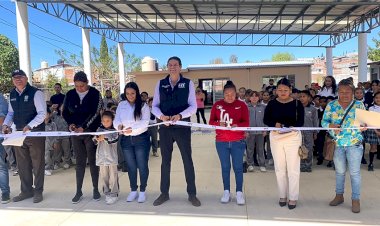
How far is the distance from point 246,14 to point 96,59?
20856 millimetres

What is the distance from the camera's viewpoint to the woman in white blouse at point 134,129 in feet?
15.3

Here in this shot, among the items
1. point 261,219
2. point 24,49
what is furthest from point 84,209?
point 24,49

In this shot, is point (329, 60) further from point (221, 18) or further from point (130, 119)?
point (130, 119)

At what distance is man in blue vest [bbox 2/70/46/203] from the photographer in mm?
4809

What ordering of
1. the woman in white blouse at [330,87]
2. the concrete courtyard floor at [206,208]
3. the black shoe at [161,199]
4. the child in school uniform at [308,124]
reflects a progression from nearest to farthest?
the concrete courtyard floor at [206,208]
the black shoe at [161,199]
the child in school uniform at [308,124]
the woman in white blouse at [330,87]

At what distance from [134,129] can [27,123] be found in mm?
1554

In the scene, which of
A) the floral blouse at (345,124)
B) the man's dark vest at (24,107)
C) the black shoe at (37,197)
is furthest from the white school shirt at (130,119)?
the floral blouse at (345,124)

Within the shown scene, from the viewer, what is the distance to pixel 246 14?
1644 centimetres

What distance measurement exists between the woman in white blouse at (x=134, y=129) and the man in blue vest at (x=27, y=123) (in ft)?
3.74

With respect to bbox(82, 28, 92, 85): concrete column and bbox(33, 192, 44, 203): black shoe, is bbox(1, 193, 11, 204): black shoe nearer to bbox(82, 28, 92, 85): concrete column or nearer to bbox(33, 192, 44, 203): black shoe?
bbox(33, 192, 44, 203): black shoe

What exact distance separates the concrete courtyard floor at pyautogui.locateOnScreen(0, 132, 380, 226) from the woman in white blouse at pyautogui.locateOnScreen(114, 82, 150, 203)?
0.49 metres

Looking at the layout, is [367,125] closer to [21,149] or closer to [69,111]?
[69,111]

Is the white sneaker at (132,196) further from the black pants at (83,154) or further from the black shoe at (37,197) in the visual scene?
the black shoe at (37,197)

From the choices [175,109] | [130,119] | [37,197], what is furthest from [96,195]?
[175,109]
